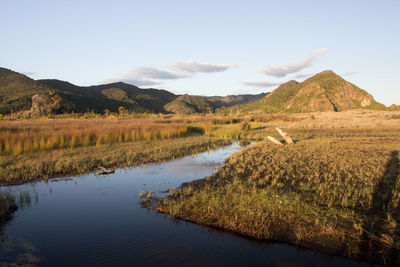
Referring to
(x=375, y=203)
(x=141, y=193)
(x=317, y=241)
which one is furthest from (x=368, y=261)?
(x=141, y=193)

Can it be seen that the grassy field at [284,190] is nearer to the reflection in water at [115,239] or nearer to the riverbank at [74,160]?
the riverbank at [74,160]

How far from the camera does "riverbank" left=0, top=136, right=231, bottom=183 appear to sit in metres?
9.61

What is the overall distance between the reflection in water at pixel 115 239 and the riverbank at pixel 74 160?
2.05 meters

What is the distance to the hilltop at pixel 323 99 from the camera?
118 meters

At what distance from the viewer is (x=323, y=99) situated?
4739 inches

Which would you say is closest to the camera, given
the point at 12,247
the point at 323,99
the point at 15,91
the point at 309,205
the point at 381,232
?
the point at 12,247

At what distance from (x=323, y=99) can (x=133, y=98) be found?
94212 mm

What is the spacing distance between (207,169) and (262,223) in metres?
6.04

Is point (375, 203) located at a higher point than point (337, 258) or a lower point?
higher

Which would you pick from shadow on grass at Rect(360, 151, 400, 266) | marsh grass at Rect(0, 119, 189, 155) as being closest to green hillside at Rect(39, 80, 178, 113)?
marsh grass at Rect(0, 119, 189, 155)

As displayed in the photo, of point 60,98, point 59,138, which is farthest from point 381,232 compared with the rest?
point 60,98

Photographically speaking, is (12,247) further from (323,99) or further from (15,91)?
(323,99)

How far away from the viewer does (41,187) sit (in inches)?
333

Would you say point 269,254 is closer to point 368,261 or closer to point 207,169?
point 368,261
